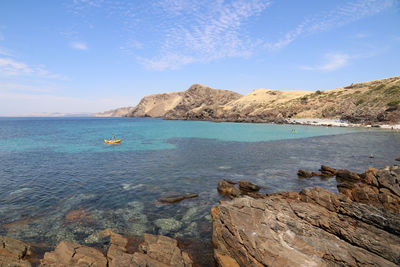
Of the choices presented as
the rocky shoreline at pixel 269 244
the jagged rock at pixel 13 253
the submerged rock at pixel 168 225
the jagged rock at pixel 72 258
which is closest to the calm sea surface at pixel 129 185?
the submerged rock at pixel 168 225

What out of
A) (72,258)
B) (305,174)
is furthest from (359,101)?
(72,258)

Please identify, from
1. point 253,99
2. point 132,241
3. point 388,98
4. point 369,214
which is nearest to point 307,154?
point 369,214

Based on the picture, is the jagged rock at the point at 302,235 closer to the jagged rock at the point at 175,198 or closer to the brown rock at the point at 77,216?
the jagged rock at the point at 175,198

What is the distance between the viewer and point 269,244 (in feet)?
30.8

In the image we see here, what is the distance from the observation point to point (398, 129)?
249 ft

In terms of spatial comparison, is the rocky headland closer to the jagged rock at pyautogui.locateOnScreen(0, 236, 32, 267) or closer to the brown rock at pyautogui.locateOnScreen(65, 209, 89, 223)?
the brown rock at pyautogui.locateOnScreen(65, 209, 89, 223)

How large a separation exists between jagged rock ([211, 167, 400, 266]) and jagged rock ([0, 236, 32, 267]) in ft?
30.9

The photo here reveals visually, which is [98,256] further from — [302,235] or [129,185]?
[129,185]

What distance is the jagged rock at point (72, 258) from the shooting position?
9.16 metres

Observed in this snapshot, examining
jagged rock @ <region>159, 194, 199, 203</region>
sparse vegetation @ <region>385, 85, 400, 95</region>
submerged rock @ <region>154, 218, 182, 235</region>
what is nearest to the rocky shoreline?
submerged rock @ <region>154, 218, 182, 235</region>

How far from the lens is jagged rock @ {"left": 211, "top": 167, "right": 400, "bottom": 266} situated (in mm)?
8852

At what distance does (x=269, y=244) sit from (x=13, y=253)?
12613mm

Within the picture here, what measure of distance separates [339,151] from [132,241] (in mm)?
44737

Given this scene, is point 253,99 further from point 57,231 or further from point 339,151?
point 57,231
